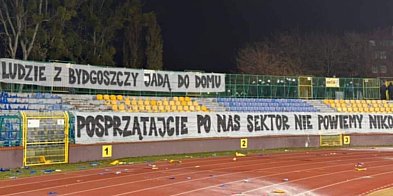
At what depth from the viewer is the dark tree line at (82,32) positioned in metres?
41.0

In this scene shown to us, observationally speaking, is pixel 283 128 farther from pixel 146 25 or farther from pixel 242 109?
pixel 146 25

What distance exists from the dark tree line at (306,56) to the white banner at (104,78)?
29031mm

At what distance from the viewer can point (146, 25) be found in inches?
1981

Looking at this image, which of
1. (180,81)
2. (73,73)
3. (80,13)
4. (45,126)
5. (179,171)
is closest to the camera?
(179,171)

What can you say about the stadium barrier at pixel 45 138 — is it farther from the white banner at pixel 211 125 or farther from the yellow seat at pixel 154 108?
the yellow seat at pixel 154 108

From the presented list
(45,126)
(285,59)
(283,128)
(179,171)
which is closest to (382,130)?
(283,128)

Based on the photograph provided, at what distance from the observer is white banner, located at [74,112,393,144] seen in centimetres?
2442

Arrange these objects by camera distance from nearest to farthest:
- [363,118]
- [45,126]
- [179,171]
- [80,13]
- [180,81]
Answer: [179,171], [45,126], [180,81], [363,118], [80,13]

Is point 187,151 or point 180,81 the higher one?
point 180,81

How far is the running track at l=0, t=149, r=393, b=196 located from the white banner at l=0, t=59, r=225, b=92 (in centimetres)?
764

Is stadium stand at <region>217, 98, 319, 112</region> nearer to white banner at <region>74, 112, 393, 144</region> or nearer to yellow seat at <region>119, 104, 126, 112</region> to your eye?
white banner at <region>74, 112, 393, 144</region>

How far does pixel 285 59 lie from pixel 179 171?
4621 centimetres

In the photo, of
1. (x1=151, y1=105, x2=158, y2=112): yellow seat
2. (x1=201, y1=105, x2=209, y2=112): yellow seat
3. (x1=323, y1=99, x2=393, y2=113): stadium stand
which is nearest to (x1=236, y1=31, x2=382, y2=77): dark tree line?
(x1=323, y1=99, x2=393, y2=113): stadium stand

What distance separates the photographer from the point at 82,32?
4812cm
